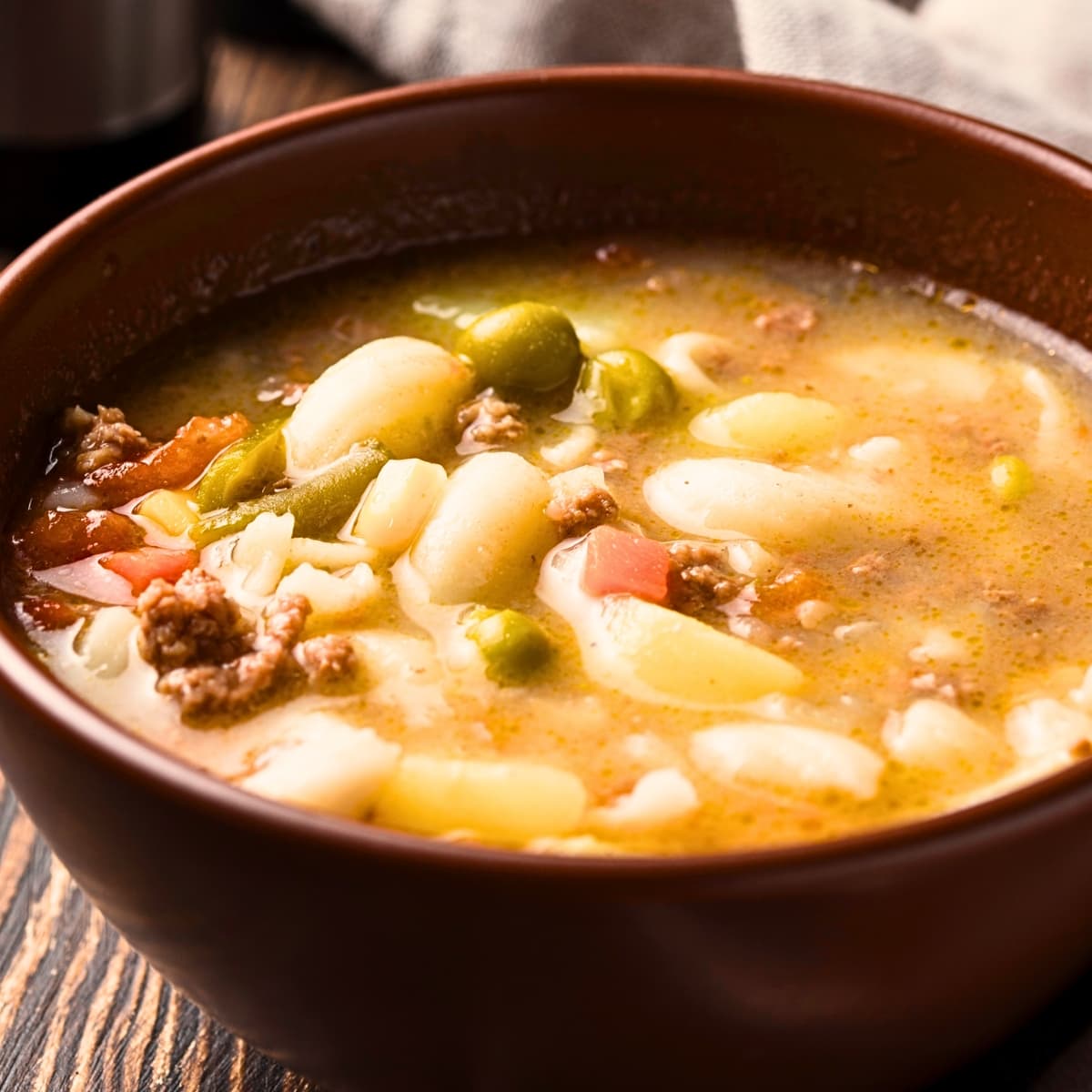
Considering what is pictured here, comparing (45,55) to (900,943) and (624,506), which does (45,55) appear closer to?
(624,506)

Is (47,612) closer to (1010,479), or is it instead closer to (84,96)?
(1010,479)

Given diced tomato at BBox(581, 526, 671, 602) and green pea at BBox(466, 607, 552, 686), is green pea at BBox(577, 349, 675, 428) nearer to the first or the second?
diced tomato at BBox(581, 526, 671, 602)

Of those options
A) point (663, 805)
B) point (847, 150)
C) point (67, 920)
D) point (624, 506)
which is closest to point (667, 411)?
point (624, 506)

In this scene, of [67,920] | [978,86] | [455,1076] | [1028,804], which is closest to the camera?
[1028,804]

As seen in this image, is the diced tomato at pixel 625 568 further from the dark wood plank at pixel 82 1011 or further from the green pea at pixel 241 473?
the dark wood plank at pixel 82 1011

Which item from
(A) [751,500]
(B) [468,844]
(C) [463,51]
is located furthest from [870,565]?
(C) [463,51]

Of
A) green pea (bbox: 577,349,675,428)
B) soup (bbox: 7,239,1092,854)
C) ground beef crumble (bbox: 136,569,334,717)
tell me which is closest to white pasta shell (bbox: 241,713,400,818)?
soup (bbox: 7,239,1092,854)
